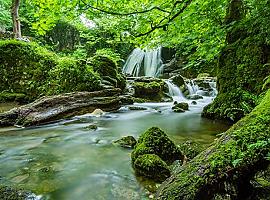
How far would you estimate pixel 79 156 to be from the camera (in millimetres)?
4035

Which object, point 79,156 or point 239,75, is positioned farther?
point 239,75

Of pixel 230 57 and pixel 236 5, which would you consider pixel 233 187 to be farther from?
pixel 236 5

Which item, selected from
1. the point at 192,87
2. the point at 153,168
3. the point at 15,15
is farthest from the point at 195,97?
the point at 153,168

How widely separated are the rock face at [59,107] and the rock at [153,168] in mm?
4007

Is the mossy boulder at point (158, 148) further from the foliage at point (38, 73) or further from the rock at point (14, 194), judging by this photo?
the foliage at point (38, 73)

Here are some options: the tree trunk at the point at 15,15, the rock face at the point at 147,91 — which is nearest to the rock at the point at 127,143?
the rock face at the point at 147,91

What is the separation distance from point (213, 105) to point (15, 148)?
4870 millimetres

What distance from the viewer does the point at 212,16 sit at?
24.9 ft

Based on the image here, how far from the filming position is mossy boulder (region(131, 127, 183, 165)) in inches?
135

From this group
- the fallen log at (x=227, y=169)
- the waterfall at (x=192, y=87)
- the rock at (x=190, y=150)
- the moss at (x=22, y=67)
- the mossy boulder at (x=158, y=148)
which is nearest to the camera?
the fallen log at (x=227, y=169)

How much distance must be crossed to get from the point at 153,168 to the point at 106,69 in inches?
303

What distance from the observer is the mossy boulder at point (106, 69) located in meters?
10.0

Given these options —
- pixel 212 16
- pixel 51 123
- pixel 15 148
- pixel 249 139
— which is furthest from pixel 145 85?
pixel 249 139

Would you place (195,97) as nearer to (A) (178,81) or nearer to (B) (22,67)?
(A) (178,81)
